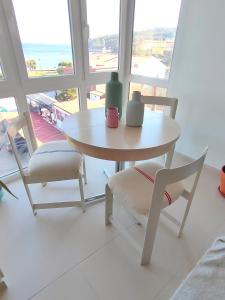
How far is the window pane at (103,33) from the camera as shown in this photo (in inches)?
78.2

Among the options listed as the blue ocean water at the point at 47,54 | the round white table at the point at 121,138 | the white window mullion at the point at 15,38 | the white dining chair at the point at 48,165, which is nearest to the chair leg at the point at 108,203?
the white dining chair at the point at 48,165

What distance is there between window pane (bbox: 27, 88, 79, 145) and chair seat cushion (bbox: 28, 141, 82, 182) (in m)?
0.59

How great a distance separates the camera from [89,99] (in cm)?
237

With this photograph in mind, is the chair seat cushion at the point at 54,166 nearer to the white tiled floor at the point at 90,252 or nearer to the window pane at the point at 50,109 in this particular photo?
the white tiled floor at the point at 90,252

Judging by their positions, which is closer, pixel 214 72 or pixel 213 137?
pixel 214 72

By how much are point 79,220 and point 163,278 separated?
731mm

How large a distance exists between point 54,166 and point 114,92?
2.28 ft

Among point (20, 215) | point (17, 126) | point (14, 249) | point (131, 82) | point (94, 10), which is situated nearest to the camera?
point (14, 249)

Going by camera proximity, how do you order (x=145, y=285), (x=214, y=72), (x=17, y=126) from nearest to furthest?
(x=145, y=285)
(x=17, y=126)
(x=214, y=72)

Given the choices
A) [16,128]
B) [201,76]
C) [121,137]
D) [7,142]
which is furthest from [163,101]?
[7,142]

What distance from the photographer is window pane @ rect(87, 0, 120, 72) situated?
1987 mm

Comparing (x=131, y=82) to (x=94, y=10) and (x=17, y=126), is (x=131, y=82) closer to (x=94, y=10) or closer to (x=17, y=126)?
(x=94, y=10)

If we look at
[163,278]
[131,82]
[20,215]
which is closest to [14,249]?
[20,215]

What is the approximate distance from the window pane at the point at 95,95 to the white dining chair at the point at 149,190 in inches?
53.6
